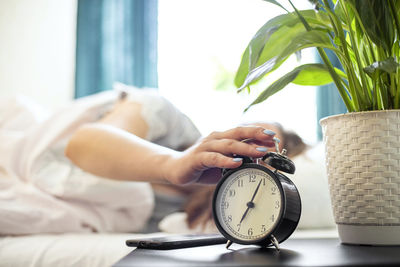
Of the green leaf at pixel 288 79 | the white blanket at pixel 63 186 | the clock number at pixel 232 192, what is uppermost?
the green leaf at pixel 288 79

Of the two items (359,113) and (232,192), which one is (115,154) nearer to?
(232,192)

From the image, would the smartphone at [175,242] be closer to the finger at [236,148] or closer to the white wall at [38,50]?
the finger at [236,148]

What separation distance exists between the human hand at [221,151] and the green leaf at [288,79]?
5cm

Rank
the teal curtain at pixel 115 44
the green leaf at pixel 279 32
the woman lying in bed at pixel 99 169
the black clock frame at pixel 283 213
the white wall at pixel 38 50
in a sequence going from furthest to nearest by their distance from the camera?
the teal curtain at pixel 115 44 < the white wall at pixel 38 50 < the woman lying in bed at pixel 99 169 < the green leaf at pixel 279 32 < the black clock frame at pixel 283 213

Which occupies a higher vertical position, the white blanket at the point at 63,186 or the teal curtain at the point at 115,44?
the teal curtain at the point at 115,44

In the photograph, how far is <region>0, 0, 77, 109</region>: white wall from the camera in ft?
8.43

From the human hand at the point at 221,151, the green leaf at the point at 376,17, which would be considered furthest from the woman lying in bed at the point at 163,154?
the green leaf at the point at 376,17

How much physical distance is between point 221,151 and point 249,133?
53mm

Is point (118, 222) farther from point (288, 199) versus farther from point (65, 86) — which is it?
point (65, 86)

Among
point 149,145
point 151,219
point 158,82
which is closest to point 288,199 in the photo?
point 149,145

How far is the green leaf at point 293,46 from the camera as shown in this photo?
25.9 inches

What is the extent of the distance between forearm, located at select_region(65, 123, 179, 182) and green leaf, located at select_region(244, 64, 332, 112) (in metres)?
0.33

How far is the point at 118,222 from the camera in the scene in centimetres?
129

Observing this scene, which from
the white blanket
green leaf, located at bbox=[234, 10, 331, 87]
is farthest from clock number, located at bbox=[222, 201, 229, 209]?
the white blanket
